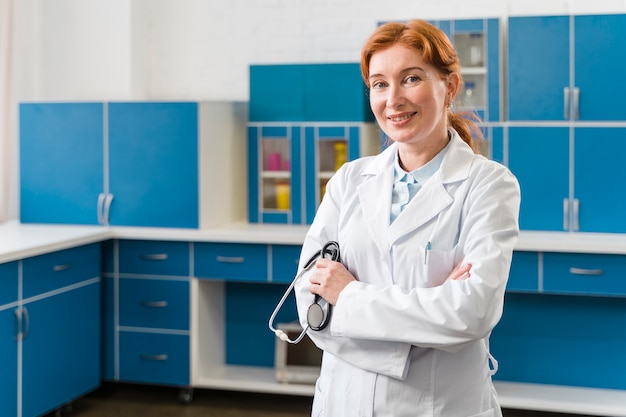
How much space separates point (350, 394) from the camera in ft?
6.28


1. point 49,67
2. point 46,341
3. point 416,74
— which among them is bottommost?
point 46,341

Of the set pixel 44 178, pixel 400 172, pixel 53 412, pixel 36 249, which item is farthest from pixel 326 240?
pixel 44 178

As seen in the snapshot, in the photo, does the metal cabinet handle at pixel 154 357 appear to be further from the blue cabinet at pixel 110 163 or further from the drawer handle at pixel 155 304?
the blue cabinet at pixel 110 163

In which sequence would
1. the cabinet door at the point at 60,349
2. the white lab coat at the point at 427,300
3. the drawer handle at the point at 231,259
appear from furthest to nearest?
the drawer handle at the point at 231,259, the cabinet door at the point at 60,349, the white lab coat at the point at 427,300

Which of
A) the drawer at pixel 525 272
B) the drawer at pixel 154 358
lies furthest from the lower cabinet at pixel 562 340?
the drawer at pixel 154 358

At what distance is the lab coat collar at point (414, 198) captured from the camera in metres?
1.89

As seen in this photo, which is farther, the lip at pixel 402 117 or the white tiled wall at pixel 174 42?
the white tiled wall at pixel 174 42

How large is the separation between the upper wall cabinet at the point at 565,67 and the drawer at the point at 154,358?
2.02m

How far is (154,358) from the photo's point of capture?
4.59 m

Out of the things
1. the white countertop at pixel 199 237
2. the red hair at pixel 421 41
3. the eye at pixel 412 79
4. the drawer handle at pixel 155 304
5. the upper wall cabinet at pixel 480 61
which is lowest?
the drawer handle at pixel 155 304

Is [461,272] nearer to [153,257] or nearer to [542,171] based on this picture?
[542,171]

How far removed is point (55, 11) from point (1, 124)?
738 millimetres

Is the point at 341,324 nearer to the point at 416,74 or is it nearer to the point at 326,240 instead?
the point at 326,240

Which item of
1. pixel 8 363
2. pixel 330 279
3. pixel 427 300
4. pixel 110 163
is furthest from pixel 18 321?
pixel 427 300
